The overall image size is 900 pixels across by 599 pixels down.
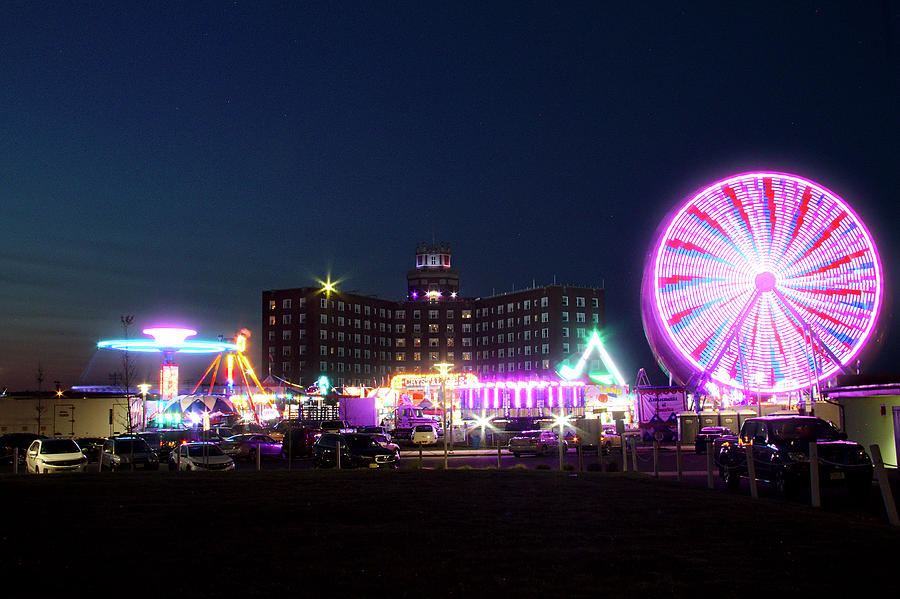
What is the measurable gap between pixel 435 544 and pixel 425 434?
1393 inches

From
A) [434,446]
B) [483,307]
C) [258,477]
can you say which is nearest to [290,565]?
[258,477]

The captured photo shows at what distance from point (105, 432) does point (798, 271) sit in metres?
42.2

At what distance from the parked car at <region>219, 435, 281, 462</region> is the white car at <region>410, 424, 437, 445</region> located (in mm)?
8811

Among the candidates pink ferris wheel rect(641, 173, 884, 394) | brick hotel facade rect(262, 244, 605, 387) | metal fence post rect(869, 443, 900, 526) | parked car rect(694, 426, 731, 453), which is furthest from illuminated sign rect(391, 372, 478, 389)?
metal fence post rect(869, 443, 900, 526)

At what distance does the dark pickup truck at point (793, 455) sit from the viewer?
60.2 feet

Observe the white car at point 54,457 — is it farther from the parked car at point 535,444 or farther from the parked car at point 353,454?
the parked car at point 535,444

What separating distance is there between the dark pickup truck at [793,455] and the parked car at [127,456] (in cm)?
2114

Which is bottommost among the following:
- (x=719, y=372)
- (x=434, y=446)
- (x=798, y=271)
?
(x=434, y=446)

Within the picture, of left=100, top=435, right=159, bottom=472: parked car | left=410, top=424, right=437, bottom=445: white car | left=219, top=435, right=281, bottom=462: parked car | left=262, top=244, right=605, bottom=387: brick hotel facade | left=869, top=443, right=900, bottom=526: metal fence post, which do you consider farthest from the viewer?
left=262, top=244, right=605, bottom=387: brick hotel facade

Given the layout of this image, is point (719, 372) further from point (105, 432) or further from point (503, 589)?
point (503, 589)

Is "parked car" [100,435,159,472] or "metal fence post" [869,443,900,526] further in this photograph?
"parked car" [100,435,159,472]

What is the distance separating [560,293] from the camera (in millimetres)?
137750

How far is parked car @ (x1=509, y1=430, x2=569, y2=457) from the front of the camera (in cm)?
3763

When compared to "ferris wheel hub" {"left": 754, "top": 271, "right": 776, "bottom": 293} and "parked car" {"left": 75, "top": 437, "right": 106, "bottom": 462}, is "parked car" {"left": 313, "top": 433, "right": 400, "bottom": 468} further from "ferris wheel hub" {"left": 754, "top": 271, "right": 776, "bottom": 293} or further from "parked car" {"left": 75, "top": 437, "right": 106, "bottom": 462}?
"ferris wheel hub" {"left": 754, "top": 271, "right": 776, "bottom": 293}
